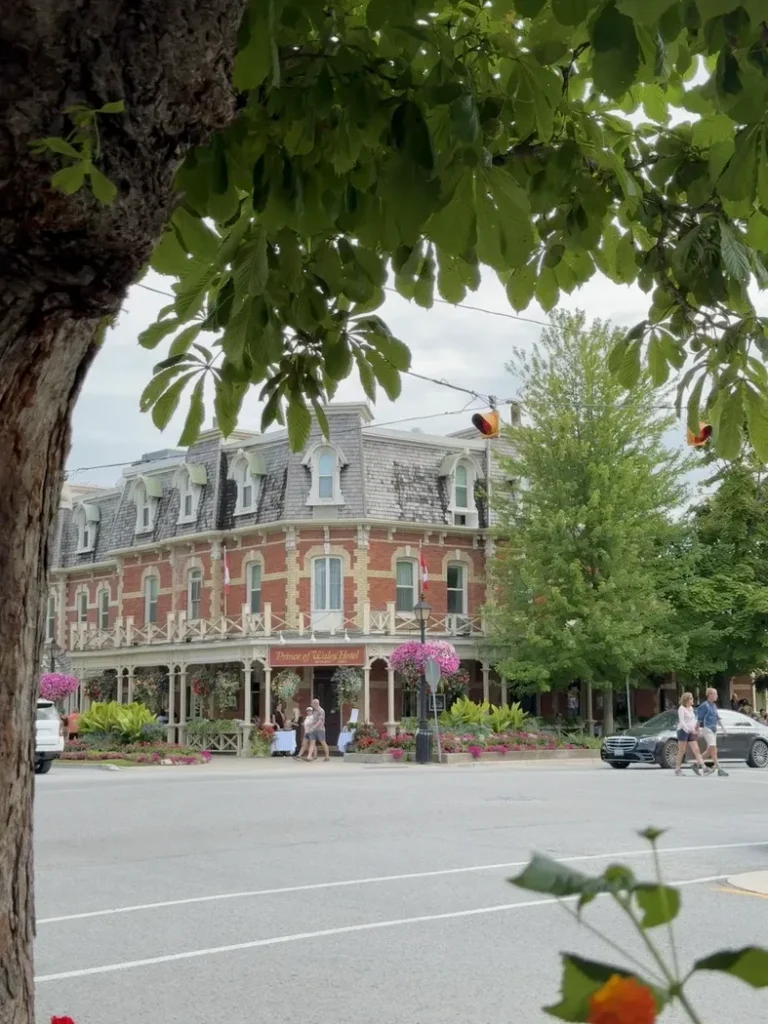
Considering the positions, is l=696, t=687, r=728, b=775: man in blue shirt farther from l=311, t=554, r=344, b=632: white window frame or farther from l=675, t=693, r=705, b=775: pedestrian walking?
l=311, t=554, r=344, b=632: white window frame

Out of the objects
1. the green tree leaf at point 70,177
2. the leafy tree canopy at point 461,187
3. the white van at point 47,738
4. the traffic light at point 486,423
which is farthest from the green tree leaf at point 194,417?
the white van at point 47,738

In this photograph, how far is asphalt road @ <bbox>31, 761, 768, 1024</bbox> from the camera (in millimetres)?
6078

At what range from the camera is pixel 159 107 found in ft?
7.46

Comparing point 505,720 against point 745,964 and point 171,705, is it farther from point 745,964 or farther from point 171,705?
point 745,964

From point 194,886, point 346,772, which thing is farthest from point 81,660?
point 194,886

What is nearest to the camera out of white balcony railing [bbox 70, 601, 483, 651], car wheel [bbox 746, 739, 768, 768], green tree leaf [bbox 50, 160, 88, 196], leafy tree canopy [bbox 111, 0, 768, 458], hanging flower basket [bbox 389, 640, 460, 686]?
green tree leaf [bbox 50, 160, 88, 196]

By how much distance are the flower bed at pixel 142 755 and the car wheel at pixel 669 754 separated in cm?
1203

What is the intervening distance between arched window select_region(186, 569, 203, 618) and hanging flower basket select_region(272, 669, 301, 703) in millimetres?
5659

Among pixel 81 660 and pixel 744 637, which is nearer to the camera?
pixel 744 637

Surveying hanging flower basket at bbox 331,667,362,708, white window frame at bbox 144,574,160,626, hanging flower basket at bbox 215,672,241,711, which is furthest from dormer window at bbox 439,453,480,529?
white window frame at bbox 144,574,160,626

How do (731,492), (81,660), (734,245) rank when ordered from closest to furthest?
(734,245) < (731,492) < (81,660)

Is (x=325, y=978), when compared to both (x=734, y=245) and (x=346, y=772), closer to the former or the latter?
(x=734, y=245)

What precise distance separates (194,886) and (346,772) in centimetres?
1613

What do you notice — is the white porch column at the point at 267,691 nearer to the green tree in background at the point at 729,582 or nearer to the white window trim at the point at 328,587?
the white window trim at the point at 328,587
